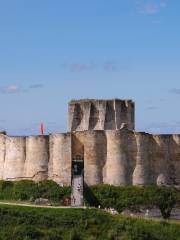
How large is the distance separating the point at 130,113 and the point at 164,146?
5539mm

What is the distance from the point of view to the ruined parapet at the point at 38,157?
201ft

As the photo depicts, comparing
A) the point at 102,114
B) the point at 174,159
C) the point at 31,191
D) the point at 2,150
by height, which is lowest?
the point at 31,191

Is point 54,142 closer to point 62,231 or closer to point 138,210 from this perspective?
point 138,210

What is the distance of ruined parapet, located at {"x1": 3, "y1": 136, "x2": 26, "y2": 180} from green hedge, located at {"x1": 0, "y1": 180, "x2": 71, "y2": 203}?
1165mm

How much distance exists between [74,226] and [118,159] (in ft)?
33.2

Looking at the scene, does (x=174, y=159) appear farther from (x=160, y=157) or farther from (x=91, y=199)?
(x=91, y=199)

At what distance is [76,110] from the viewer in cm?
6544

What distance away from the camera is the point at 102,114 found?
6444 cm

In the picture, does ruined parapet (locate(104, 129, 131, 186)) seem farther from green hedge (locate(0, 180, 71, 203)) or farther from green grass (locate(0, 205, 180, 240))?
green grass (locate(0, 205, 180, 240))

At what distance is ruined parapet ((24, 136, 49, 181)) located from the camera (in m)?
61.3

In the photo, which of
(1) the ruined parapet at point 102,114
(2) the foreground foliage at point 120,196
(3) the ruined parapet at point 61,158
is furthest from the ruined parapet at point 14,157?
(1) the ruined parapet at point 102,114

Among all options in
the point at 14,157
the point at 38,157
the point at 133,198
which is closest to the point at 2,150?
the point at 14,157

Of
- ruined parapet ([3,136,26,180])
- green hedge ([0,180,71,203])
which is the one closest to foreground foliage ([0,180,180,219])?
green hedge ([0,180,71,203])

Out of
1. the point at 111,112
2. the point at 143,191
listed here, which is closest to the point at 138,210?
the point at 143,191
